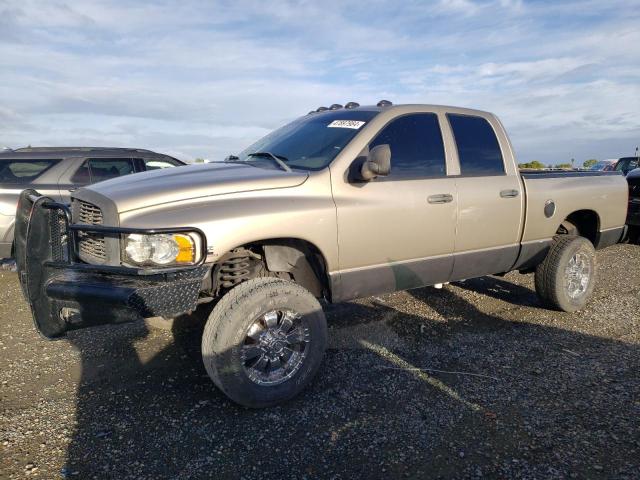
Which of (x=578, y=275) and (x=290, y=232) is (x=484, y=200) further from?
(x=290, y=232)

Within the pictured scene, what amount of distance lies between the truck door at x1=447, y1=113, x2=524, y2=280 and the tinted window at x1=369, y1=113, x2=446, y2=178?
0.76ft

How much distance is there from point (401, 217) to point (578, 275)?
8.55 feet

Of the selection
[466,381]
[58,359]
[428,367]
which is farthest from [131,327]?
[466,381]

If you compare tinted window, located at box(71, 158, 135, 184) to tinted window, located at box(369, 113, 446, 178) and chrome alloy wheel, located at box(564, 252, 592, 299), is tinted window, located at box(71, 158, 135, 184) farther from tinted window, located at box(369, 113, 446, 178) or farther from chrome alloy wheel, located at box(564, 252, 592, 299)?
chrome alloy wheel, located at box(564, 252, 592, 299)

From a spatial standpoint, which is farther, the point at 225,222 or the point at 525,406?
the point at 525,406

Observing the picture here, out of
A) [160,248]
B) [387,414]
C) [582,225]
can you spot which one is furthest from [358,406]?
[582,225]

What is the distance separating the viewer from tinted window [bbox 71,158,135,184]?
21.4 feet

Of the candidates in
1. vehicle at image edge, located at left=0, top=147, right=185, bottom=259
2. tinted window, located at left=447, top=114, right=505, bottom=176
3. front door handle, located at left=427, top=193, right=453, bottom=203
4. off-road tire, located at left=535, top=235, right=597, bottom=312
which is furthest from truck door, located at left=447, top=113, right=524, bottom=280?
vehicle at image edge, located at left=0, top=147, right=185, bottom=259

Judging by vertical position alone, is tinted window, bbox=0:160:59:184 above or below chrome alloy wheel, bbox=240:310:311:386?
above

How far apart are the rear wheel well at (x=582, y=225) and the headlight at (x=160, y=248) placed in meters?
4.14

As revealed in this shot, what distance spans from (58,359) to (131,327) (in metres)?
0.73

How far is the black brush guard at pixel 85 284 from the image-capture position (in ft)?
8.36

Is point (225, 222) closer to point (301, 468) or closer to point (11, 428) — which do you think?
point (301, 468)

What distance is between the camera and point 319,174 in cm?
323
